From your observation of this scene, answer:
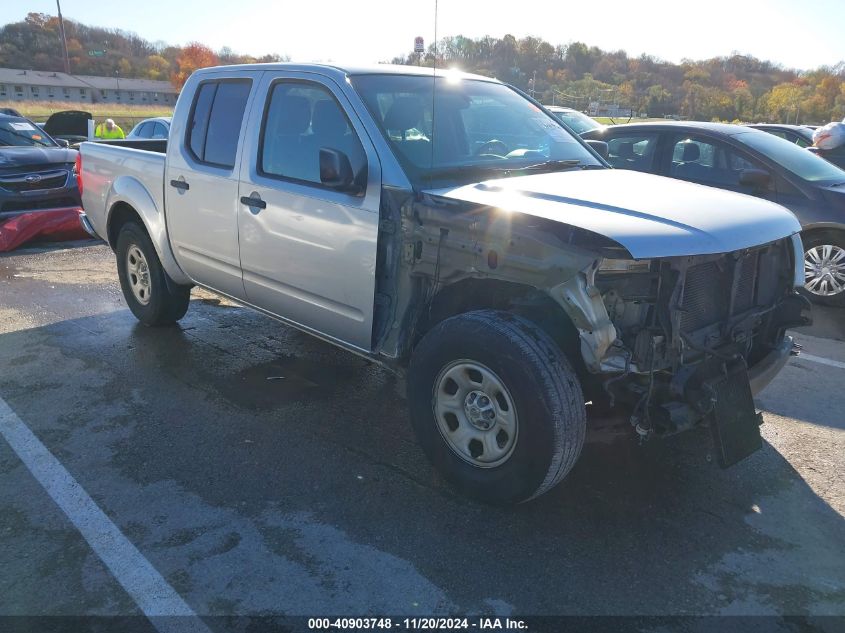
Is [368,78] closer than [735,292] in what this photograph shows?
No

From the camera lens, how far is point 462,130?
4.07m

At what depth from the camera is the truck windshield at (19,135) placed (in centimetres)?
1034

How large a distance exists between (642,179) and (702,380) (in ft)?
4.77

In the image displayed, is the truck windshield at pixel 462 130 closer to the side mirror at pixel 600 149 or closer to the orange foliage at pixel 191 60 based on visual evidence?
the side mirror at pixel 600 149

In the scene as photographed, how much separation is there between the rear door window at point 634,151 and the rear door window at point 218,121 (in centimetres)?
433

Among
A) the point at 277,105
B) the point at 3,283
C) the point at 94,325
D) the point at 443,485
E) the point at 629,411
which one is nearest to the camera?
the point at 629,411

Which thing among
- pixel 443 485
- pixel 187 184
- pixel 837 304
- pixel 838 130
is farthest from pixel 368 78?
pixel 838 130

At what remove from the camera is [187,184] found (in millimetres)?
4820

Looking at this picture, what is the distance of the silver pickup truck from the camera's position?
289cm

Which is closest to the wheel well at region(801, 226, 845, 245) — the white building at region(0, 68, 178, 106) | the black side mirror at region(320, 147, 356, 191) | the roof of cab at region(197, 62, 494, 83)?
the roof of cab at region(197, 62, 494, 83)

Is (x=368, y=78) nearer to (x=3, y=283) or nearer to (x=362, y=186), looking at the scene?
(x=362, y=186)

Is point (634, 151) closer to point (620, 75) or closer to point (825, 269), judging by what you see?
point (825, 269)

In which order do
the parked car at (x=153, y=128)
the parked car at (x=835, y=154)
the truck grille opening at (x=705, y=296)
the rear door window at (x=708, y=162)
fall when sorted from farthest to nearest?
1. the parked car at (x=153, y=128)
2. the parked car at (x=835, y=154)
3. the rear door window at (x=708, y=162)
4. the truck grille opening at (x=705, y=296)

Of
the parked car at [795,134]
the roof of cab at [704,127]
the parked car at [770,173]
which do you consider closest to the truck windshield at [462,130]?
the parked car at [770,173]
